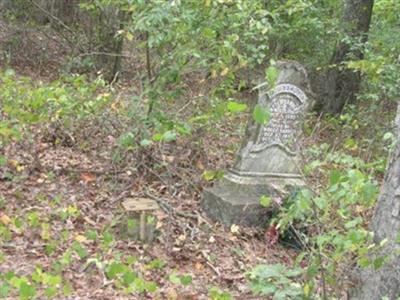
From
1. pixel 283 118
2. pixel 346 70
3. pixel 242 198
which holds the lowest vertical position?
pixel 242 198

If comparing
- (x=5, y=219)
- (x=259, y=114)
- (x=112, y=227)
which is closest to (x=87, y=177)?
(x=112, y=227)

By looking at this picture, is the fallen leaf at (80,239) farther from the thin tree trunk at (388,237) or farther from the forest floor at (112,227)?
the thin tree trunk at (388,237)

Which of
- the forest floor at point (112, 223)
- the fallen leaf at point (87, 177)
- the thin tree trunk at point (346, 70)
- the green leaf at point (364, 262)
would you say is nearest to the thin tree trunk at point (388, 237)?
the green leaf at point (364, 262)

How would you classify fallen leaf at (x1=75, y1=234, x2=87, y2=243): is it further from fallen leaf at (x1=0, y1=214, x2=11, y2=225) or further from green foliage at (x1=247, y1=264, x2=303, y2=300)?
green foliage at (x1=247, y1=264, x2=303, y2=300)

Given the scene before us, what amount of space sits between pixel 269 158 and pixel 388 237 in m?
3.32

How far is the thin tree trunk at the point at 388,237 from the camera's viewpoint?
334cm

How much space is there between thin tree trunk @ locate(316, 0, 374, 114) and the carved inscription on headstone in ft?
14.8

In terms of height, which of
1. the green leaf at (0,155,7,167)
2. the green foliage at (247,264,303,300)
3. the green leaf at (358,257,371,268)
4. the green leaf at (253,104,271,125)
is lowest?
the green foliage at (247,264,303,300)

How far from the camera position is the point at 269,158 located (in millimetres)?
6637

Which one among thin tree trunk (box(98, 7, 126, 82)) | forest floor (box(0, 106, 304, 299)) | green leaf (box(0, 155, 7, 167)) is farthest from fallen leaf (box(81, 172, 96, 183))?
thin tree trunk (box(98, 7, 126, 82))

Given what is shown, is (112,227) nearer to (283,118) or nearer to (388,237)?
(283,118)

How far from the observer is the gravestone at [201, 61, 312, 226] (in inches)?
245

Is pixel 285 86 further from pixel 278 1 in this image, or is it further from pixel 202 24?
pixel 278 1

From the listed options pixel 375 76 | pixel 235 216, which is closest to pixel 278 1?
pixel 375 76
